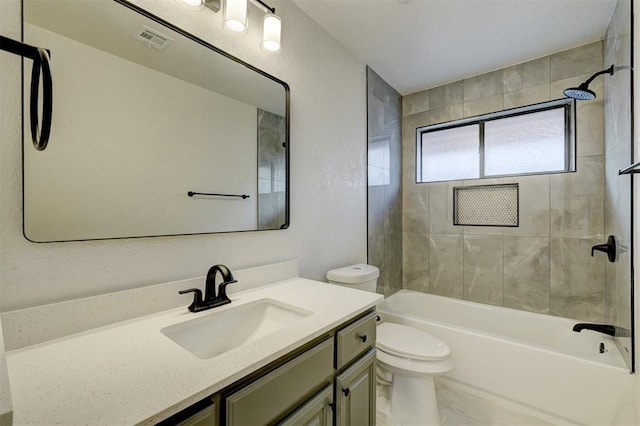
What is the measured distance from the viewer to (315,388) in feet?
3.06

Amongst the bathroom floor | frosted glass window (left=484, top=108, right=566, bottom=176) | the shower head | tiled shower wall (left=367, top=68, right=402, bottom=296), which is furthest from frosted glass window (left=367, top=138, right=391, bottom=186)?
the bathroom floor

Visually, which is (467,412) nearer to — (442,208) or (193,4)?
(442,208)

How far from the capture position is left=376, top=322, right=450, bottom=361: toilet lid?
1562 mm

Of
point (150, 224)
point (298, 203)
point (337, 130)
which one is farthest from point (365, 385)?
point (337, 130)

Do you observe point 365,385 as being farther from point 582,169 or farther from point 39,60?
point 582,169

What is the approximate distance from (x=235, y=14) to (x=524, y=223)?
2.61 meters

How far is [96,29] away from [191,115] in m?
0.39

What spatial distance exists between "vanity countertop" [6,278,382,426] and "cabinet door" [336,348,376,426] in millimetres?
272

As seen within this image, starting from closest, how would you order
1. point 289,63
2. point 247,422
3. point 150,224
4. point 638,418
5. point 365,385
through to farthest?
point 247,422 < point 150,224 < point 365,385 < point 638,418 < point 289,63

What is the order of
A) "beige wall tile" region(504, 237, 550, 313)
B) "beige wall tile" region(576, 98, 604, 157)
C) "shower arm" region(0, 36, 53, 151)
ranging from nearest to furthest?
1. "shower arm" region(0, 36, 53, 151)
2. "beige wall tile" region(576, 98, 604, 157)
3. "beige wall tile" region(504, 237, 550, 313)

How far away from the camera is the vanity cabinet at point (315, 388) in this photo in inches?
27.7

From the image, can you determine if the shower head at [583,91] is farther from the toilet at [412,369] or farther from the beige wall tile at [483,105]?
the toilet at [412,369]

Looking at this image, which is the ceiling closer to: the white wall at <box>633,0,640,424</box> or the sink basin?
the white wall at <box>633,0,640,424</box>

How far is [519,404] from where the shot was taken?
5.71 feet
